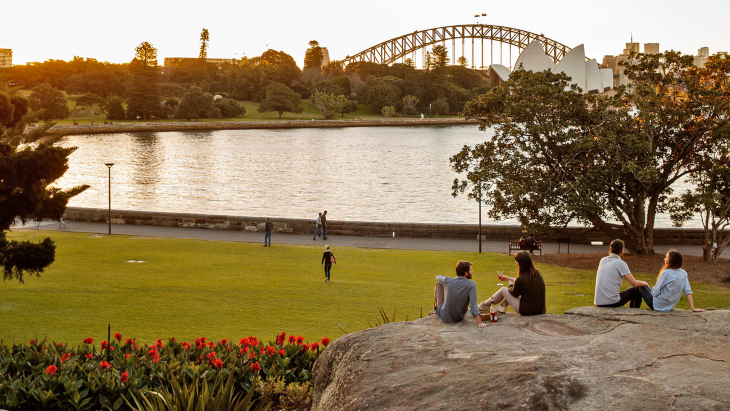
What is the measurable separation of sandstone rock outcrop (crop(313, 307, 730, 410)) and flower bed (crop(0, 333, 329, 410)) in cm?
77

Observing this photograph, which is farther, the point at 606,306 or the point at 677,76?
the point at 677,76

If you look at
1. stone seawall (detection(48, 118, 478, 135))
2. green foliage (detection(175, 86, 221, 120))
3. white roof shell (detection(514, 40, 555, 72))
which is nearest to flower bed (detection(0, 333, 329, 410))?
Answer: stone seawall (detection(48, 118, 478, 135))

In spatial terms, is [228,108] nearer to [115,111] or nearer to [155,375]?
[115,111]

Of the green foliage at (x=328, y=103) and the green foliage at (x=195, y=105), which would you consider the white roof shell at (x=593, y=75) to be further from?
the green foliage at (x=195, y=105)

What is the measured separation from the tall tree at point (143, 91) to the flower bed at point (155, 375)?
338 ft

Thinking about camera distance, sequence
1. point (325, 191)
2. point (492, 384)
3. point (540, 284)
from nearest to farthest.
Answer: point (492, 384)
point (540, 284)
point (325, 191)

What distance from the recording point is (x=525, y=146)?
65.0 ft

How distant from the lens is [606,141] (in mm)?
18094

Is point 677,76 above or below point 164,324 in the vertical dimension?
above

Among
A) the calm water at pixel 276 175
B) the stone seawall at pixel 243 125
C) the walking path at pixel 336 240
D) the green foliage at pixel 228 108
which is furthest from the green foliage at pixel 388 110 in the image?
the walking path at pixel 336 240

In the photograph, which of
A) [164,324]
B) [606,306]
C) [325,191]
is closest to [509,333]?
[606,306]

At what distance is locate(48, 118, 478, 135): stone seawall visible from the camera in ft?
323

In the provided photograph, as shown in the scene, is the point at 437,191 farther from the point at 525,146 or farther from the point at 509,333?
the point at 509,333

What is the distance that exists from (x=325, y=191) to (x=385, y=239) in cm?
2481
